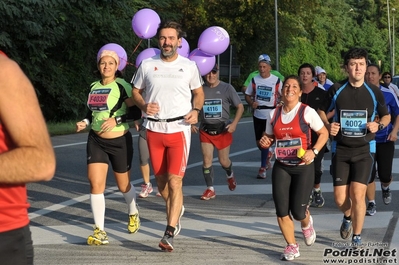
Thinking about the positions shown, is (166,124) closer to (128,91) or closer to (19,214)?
(128,91)

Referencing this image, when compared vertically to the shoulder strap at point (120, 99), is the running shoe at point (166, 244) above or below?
below

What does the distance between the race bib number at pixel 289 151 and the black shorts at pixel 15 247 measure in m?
4.24

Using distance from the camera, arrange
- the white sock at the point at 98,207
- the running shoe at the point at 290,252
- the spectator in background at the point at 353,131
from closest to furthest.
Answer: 1. the running shoe at the point at 290,252
2. the spectator in background at the point at 353,131
3. the white sock at the point at 98,207

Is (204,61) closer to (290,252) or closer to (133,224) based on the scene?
(133,224)

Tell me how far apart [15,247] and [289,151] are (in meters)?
4.32

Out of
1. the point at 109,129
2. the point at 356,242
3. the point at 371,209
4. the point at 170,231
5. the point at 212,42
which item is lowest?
the point at 371,209

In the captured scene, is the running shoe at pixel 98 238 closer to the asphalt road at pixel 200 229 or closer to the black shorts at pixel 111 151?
the asphalt road at pixel 200 229

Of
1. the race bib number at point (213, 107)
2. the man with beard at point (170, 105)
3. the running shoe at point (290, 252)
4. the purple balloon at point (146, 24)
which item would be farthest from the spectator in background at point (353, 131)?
the purple balloon at point (146, 24)

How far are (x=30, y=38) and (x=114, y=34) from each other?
641cm

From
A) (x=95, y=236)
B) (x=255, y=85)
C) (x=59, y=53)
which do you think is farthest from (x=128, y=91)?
(x=59, y=53)

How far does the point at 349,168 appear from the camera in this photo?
7543 millimetres

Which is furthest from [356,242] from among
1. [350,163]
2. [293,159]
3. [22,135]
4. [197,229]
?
[22,135]

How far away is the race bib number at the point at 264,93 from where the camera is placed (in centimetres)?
1273

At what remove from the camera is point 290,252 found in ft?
22.7
